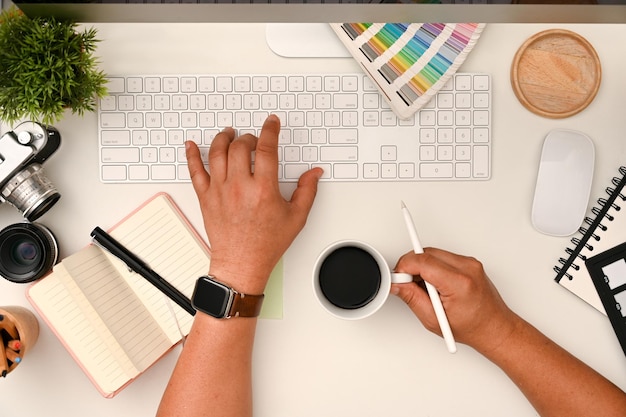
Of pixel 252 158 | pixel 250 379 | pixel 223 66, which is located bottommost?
pixel 250 379

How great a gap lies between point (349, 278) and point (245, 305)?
16 cm

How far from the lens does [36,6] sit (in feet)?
1.62

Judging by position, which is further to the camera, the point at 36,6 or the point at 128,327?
the point at 128,327

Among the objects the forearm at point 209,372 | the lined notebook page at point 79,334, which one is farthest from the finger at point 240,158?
the lined notebook page at point 79,334

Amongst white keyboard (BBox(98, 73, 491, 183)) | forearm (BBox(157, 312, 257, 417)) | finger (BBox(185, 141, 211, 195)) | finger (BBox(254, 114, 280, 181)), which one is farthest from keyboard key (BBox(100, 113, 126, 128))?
forearm (BBox(157, 312, 257, 417))

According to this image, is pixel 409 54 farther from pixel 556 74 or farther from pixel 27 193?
pixel 27 193

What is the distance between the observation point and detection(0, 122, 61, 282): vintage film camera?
0.80 metres

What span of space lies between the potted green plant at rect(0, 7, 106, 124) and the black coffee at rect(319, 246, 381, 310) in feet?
1.49

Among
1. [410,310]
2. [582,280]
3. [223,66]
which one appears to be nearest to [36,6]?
[223,66]

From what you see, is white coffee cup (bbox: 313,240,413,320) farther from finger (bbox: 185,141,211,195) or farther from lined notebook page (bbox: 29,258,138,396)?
lined notebook page (bbox: 29,258,138,396)

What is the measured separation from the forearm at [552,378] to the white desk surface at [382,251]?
0.05 meters

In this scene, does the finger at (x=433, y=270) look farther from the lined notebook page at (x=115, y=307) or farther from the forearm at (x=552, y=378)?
the lined notebook page at (x=115, y=307)

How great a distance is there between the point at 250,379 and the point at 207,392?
0.08m

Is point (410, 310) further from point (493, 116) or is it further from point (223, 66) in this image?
point (223, 66)
